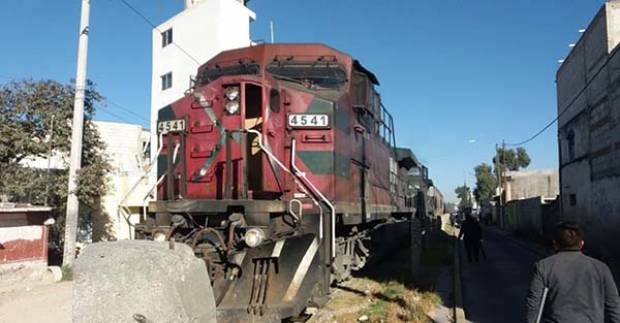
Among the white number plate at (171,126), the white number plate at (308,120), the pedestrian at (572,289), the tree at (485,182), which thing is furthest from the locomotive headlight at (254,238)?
→ the tree at (485,182)

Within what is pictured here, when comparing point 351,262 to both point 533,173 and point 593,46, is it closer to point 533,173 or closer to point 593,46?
point 593,46

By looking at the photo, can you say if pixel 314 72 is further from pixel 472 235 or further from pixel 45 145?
pixel 45 145

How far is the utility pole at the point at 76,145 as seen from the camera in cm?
1428

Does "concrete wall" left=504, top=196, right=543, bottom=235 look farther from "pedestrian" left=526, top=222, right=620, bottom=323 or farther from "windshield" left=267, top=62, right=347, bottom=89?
"pedestrian" left=526, top=222, right=620, bottom=323

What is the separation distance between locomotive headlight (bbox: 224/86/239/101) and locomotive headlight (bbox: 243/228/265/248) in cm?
187

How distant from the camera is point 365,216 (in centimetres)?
870

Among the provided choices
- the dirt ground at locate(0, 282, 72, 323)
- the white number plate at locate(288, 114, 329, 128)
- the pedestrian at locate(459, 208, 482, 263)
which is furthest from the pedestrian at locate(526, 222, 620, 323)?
the pedestrian at locate(459, 208, 482, 263)

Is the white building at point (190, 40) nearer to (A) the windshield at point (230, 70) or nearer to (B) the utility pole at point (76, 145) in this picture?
(B) the utility pole at point (76, 145)

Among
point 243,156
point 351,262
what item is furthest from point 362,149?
point 243,156

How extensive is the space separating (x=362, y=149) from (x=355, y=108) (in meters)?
0.78

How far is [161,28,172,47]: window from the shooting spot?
37.1 meters

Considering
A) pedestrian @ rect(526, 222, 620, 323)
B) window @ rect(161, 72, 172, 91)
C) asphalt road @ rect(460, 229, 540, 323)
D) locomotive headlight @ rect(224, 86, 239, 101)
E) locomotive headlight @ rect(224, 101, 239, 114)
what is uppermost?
window @ rect(161, 72, 172, 91)

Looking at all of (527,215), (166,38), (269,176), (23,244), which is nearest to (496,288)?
(269,176)

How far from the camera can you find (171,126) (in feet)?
23.9
